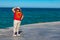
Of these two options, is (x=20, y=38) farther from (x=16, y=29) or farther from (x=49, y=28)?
(x=49, y=28)

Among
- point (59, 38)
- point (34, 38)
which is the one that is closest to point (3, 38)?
point (34, 38)

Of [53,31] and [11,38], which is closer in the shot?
[11,38]

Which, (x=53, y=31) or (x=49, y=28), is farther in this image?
(x=49, y=28)

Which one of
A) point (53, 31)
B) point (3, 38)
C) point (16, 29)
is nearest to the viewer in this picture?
point (3, 38)

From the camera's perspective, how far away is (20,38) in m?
17.7

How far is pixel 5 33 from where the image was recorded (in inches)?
762

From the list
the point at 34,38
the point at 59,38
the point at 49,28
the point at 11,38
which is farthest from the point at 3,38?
the point at 49,28

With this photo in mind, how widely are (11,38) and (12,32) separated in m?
2.20

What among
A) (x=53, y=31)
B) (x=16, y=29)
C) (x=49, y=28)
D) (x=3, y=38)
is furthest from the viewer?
(x=49, y=28)

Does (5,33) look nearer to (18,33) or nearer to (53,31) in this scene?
(18,33)

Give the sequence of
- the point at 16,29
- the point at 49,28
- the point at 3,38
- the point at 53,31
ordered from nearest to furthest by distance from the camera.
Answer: the point at 3,38, the point at 16,29, the point at 53,31, the point at 49,28

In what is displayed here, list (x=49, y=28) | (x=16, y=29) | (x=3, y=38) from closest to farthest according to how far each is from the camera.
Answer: (x=3, y=38)
(x=16, y=29)
(x=49, y=28)

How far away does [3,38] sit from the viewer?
57.7 ft

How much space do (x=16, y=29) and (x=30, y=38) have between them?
1379 mm
